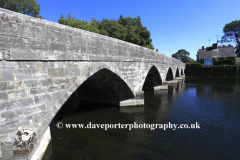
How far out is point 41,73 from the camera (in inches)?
149

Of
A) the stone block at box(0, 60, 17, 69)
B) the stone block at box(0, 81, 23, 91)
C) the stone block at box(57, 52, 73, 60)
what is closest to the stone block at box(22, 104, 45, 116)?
the stone block at box(0, 81, 23, 91)

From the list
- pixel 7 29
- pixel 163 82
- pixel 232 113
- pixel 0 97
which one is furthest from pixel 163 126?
pixel 163 82

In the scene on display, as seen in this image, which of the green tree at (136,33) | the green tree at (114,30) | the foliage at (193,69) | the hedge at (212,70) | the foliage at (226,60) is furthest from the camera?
the foliage at (193,69)

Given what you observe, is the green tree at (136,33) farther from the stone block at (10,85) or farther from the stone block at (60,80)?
the stone block at (10,85)

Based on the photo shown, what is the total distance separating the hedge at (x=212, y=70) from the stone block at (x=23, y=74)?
122ft

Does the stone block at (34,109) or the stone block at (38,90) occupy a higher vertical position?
the stone block at (38,90)

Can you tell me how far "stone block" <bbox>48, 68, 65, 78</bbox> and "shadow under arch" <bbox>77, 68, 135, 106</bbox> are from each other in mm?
2480

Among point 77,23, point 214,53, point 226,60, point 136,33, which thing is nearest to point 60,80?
point 77,23

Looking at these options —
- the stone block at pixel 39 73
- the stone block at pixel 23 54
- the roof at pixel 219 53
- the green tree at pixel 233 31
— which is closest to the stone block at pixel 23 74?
the stone block at pixel 39 73

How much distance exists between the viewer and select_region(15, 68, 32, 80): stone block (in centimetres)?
330

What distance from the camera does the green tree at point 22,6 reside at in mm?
24330

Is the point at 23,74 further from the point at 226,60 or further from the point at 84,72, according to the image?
the point at 226,60

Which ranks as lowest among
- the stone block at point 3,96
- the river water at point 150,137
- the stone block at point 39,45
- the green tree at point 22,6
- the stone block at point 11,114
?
the river water at point 150,137

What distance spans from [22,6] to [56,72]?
30713mm
